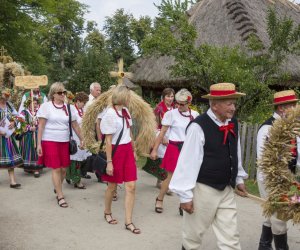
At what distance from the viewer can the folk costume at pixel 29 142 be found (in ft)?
27.4

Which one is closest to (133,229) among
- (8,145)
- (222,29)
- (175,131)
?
(175,131)

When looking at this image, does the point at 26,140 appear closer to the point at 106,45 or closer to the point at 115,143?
the point at 115,143

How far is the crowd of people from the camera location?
347 cm

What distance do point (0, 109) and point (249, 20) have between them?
31.3ft

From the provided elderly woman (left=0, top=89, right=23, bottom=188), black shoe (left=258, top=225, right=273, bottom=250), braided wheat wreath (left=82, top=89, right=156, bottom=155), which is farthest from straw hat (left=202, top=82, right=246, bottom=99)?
elderly woman (left=0, top=89, right=23, bottom=188)

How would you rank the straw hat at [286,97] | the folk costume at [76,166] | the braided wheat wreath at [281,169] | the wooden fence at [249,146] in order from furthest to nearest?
1. the wooden fence at [249,146]
2. the folk costume at [76,166]
3. the straw hat at [286,97]
4. the braided wheat wreath at [281,169]

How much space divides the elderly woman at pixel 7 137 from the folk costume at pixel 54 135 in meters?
1.48

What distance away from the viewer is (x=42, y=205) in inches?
249

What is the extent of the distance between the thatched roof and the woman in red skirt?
8605 mm

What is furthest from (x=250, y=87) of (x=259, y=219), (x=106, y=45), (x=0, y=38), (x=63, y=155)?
(x=106, y=45)

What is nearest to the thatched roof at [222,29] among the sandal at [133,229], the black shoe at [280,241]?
the sandal at [133,229]

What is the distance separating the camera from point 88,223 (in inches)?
217

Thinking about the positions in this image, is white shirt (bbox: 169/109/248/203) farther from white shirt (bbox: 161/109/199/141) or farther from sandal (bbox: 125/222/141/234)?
A: white shirt (bbox: 161/109/199/141)

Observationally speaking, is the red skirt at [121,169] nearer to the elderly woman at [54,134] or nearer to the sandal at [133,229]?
the sandal at [133,229]
